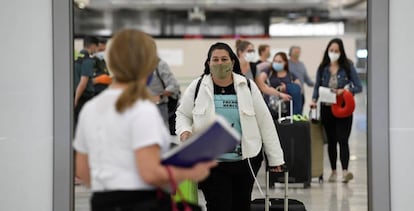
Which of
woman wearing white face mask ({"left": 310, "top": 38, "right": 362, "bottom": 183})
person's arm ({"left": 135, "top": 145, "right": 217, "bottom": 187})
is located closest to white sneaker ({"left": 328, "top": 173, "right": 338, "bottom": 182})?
woman wearing white face mask ({"left": 310, "top": 38, "right": 362, "bottom": 183})

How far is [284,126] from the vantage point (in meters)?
8.00

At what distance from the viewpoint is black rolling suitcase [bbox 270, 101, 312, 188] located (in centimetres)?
797

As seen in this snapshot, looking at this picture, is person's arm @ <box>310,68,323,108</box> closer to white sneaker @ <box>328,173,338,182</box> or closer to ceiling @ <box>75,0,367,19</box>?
white sneaker @ <box>328,173,338,182</box>

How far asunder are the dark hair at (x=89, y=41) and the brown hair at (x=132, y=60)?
4.24m

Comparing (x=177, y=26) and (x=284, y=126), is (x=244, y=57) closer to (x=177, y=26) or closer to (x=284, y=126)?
(x=284, y=126)

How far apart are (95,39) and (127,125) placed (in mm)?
5200

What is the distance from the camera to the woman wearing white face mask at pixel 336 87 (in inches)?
348

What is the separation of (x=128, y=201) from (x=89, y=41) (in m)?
4.91

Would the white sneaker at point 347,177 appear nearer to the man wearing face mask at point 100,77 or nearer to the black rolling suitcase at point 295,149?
the black rolling suitcase at point 295,149

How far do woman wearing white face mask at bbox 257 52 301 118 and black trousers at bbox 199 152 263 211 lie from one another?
10.9ft

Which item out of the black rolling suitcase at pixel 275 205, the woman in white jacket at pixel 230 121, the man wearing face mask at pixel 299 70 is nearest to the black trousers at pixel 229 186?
the woman in white jacket at pixel 230 121
